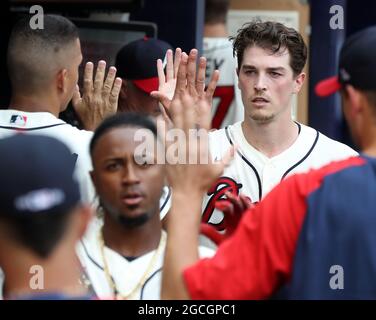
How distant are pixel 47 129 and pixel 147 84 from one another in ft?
3.54

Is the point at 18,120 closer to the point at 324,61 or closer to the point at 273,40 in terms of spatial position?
the point at 273,40

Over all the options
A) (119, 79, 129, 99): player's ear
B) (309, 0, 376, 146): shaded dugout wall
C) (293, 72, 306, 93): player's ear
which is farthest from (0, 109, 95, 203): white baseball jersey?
(309, 0, 376, 146): shaded dugout wall

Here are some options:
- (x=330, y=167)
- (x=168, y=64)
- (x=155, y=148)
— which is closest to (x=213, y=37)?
(x=168, y=64)

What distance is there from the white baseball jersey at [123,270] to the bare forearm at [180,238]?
1.33ft

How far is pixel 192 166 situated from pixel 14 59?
1.80 m

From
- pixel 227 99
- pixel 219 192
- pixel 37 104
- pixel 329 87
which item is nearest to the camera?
Answer: pixel 329 87

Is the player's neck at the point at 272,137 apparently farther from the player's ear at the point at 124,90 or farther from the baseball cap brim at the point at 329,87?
the baseball cap brim at the point at 329,87

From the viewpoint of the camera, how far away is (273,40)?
187 inches

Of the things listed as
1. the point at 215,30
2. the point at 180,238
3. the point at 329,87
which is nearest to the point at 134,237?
the point at 180,238

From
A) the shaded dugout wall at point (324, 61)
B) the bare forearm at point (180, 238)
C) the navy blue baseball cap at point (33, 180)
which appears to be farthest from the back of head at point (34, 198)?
the shaded dugout wall at point (324, 61)

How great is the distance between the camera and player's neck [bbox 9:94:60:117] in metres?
4.27

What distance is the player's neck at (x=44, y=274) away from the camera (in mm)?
2297

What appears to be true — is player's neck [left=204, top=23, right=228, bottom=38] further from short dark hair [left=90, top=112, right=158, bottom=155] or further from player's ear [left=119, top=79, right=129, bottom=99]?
short dark hair [left=90, top=112, right=158, bottom=155]

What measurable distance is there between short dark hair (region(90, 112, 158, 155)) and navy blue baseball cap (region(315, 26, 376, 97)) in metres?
0.78
